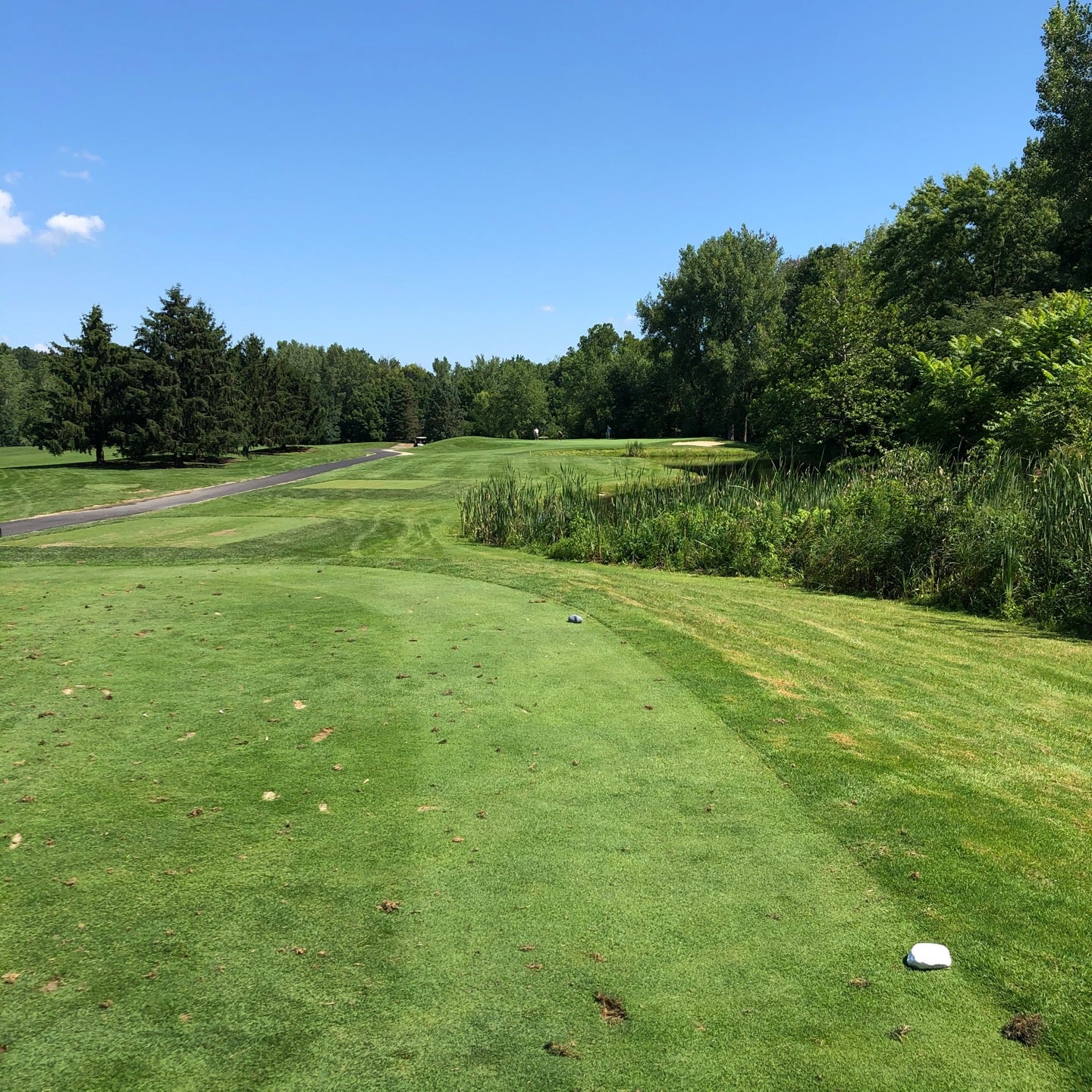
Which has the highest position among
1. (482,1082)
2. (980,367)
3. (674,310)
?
(674,310)

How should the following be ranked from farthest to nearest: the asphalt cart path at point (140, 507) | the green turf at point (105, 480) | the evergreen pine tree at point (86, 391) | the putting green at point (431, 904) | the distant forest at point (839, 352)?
the evergreen pine tree at point (86, 391), the green turf at point (105, 480), the asphalt cart path at point (140, 507), the distant forest at point (839, 352), the putting green at point (431, 904)

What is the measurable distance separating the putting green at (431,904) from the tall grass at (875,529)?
693 centimetres

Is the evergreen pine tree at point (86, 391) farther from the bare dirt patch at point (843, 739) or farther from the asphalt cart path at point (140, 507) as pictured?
the bare dirt patch at point (843, 739)

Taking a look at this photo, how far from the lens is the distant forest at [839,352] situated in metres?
17.9

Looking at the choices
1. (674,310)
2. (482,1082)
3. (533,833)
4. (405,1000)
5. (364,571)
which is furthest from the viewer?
(674,310)

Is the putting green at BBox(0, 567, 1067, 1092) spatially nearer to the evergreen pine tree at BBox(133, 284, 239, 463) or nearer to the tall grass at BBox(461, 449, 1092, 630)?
the tall grass at BBox(461, 449, 1092, 630)

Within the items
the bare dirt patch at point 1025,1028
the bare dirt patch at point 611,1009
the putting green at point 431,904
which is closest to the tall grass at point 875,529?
the putting green at point 431,904

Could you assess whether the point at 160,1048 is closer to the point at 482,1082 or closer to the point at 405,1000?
the point at 405,1000

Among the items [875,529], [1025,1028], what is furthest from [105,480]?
[1025,1028]

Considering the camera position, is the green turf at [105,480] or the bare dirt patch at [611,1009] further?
the green turf at [105,480]

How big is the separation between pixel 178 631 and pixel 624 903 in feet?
18.3

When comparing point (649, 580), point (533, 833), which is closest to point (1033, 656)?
point (649, 580)

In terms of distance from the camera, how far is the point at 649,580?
12.6 metres

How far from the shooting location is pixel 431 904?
11.2 ft
